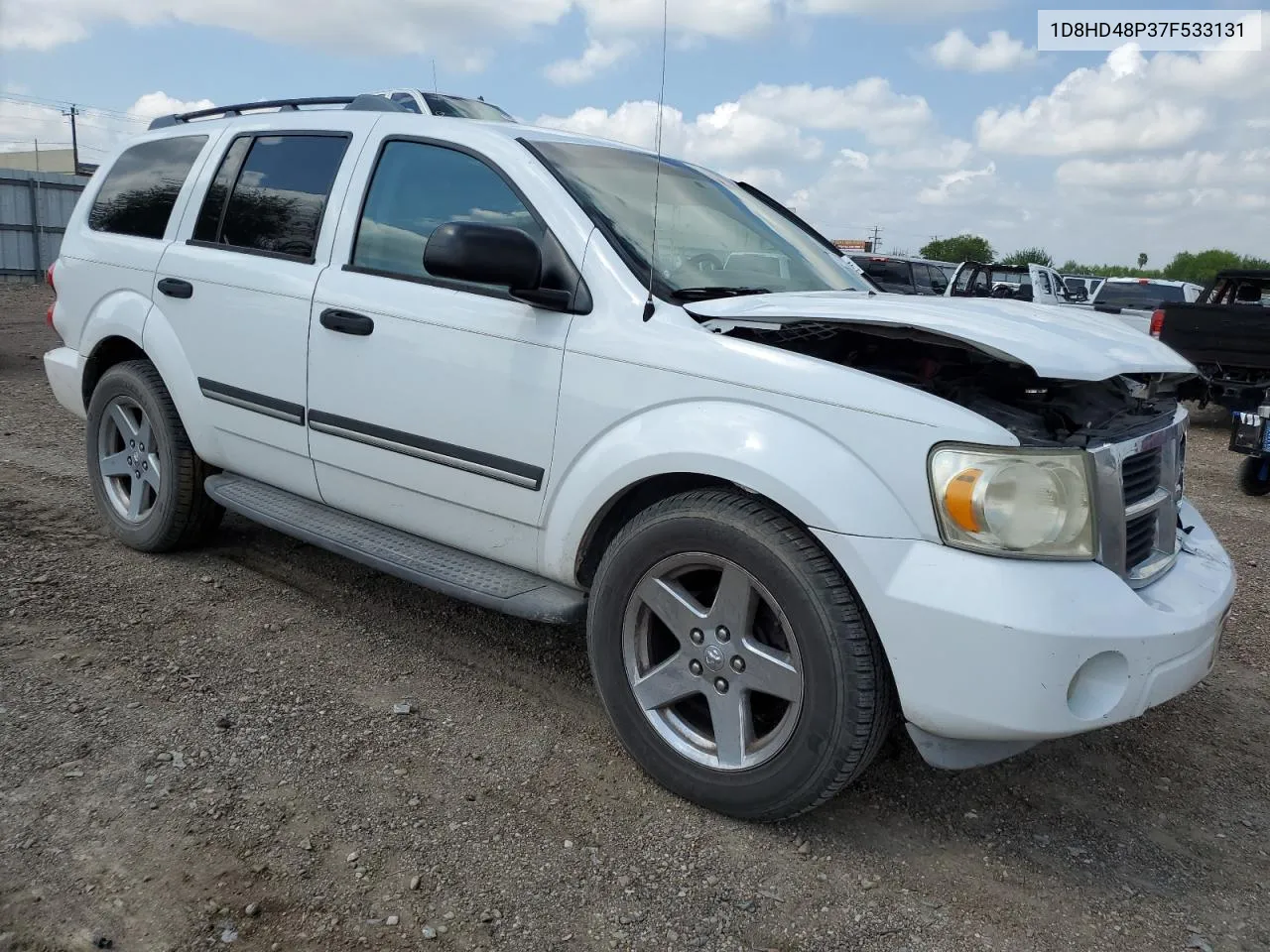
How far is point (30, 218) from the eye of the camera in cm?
2047

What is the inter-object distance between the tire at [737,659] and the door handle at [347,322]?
1.22 m

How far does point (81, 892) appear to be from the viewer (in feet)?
7.68

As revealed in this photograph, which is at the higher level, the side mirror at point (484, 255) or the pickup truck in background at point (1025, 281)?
the pickup truck in background at point (1025, 281)

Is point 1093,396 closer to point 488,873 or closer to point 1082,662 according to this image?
point 1082,662

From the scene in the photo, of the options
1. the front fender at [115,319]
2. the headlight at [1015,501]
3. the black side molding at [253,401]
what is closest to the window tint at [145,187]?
the front fender at [115,319]

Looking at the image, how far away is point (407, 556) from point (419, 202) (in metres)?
1.21

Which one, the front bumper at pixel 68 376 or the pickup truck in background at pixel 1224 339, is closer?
the front bumper at pixel 68 376

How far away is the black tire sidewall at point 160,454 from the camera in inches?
171

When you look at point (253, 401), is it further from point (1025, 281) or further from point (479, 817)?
point (1025, 281)

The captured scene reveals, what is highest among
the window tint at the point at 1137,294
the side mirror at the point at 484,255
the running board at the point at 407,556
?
the window tint at the point at 1137,294

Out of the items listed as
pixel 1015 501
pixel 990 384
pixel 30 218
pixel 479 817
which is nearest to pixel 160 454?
pixel 479 817

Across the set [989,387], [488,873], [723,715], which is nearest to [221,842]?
[488,873]

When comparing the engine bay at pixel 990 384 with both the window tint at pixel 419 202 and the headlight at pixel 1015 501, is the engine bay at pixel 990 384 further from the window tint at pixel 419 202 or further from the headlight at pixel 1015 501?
the window tint at pixel 419 202

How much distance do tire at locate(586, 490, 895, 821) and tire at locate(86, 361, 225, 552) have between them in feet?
7.61
